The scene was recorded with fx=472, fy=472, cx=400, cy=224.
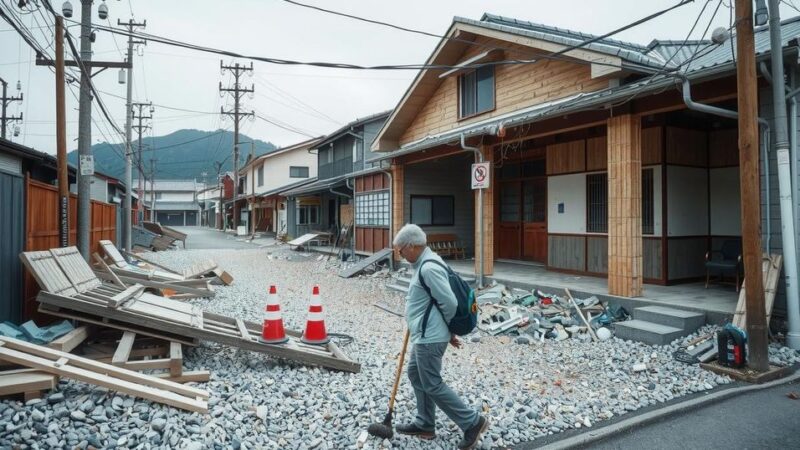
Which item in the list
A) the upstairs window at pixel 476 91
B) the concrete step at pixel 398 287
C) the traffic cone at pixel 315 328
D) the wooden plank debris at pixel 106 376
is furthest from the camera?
the upstairs window at pixel 476 91

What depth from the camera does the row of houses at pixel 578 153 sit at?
7094mm

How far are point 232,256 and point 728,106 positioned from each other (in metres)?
17.7

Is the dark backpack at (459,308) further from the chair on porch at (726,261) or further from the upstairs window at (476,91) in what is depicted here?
the upstairs window at (476,91)

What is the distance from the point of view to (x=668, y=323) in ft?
20.5

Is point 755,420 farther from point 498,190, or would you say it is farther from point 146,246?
point 146,246

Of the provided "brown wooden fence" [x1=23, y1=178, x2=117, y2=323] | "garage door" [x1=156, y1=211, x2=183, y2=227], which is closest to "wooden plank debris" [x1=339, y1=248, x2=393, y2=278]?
"brown wooden fence" [x1=23, y1=178, x2=117, y2=323]

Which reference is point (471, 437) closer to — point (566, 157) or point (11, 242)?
point (11, 242)

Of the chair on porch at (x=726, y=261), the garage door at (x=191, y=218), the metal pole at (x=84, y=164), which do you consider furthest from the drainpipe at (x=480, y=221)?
the garage door at (x=191, y=218)

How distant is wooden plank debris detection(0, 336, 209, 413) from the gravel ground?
0.09 metres

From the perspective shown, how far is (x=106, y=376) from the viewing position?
3.78m

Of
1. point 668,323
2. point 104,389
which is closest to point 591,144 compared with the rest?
point 668,323

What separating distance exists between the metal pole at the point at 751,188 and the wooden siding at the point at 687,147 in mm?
3600

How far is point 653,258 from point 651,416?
208 inches

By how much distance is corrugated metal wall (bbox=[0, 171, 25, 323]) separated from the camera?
17.2ft
